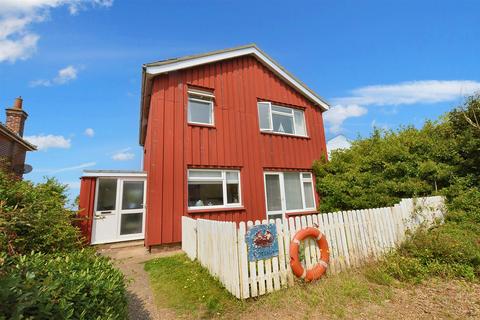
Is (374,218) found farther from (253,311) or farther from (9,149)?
(9,149)

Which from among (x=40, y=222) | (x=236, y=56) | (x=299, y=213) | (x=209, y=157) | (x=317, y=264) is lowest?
(x=317, y=264)

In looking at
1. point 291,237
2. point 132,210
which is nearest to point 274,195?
point 291,237

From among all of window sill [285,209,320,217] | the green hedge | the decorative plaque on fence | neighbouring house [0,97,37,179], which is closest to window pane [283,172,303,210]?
window sill [285,209,320,217]

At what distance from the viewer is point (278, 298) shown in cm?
425

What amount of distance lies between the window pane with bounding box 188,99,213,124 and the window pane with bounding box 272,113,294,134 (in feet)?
10.8

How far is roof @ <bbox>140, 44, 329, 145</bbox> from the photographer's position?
9.23 metres

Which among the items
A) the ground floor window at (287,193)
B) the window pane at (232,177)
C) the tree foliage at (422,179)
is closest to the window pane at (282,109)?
the tree foliage at (422,179)

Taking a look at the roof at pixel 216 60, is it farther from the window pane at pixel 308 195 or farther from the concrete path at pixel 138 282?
the concrete path at pixel 138 282

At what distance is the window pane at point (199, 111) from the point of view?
32.1ft

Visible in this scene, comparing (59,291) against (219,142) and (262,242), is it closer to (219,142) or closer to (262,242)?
(262,242)

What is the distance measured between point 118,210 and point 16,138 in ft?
28.8

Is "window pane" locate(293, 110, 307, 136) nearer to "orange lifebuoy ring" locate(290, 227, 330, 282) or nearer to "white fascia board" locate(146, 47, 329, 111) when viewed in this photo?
"white fascia board" locate(146, 47, 329, 111)

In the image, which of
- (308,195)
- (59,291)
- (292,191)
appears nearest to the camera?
(59,291)

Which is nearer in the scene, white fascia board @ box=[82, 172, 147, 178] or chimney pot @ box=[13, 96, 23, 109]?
white fascia board @ box=[82, 172, 147, 178]
